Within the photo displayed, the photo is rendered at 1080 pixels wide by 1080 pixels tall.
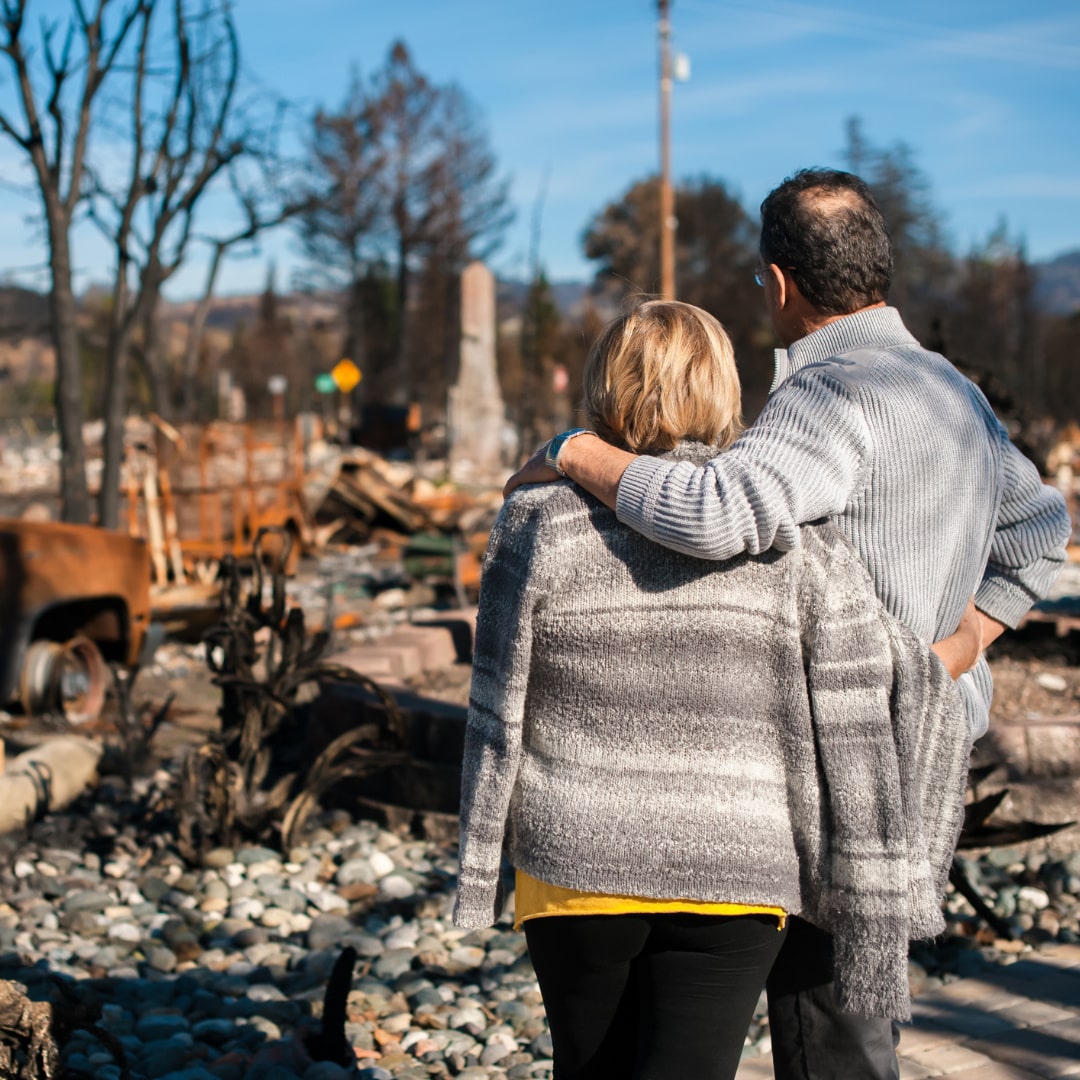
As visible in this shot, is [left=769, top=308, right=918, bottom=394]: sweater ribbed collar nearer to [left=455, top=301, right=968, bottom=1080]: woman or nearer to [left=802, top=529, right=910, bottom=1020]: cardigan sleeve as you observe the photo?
[left=455, top=301, right=968, bottom=1080]: woman

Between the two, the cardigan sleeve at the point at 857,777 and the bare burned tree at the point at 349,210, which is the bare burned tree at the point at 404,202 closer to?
the bare burned tree at the point at 349,210

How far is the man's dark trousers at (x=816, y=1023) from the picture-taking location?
6.74 feet

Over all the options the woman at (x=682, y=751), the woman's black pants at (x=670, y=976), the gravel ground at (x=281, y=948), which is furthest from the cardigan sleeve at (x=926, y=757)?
the gravel ground at (x=281, y=948)

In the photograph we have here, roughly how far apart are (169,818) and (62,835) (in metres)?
0.43

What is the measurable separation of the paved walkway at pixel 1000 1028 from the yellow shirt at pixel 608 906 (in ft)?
4.25

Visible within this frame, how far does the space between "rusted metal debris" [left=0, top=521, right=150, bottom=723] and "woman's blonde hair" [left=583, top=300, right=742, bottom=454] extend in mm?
5055

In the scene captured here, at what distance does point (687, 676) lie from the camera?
5.82ft

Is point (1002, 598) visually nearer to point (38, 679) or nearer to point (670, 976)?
point (670, 976)

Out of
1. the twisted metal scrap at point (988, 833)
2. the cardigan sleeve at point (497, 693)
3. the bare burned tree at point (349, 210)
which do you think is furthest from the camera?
the bare burned tree at point (349, 210)

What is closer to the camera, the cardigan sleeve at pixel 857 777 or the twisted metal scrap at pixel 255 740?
the cardigan sleeve at pixel 857 777

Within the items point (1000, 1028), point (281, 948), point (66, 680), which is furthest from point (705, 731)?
point (66, 680)

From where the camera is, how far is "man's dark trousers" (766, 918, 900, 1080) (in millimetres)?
2055

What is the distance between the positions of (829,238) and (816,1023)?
1.27 meters

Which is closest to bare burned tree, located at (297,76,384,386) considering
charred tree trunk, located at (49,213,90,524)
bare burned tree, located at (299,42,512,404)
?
bare burned tree, located at (299,42,512,404)
